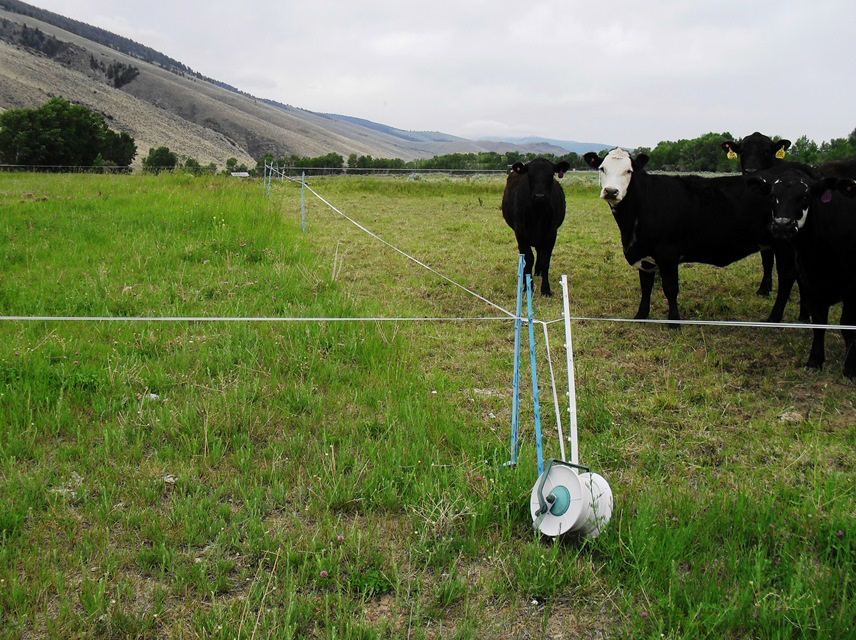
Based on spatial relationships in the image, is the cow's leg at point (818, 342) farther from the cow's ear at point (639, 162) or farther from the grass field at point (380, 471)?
the cow's ear at point (639, 162)

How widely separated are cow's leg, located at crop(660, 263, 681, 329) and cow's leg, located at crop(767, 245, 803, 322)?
1.20 metres

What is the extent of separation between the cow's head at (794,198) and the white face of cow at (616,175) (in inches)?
62.7

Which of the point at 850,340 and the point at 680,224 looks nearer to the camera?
the point at 850,340

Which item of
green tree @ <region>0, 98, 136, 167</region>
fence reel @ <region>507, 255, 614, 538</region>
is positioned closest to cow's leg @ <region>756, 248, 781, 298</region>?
fence reel @ <region>507, 255, 614, 538</region>

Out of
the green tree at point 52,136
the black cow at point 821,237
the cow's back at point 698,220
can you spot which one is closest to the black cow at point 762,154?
the cow's back at point 698,220

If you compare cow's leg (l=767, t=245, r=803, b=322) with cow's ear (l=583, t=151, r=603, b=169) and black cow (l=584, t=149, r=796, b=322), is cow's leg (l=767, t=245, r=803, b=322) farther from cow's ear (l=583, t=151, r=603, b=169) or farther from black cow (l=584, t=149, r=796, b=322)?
cow's ear (l=583, t=151, r=603, b=169)

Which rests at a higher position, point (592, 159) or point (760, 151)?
point (760, 151)

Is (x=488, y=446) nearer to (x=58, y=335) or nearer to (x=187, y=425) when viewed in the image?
(x=187, y=425)

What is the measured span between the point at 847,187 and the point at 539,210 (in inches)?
149

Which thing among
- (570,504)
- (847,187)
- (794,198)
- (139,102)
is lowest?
(570,504)

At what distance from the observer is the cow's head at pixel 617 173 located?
22.0ft

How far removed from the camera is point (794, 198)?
5379 mm

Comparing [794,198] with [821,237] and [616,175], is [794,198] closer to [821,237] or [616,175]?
[821,237]

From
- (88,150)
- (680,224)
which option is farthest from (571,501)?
(88,150)
